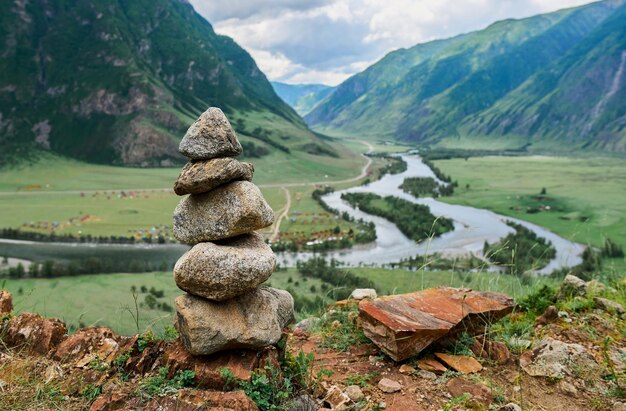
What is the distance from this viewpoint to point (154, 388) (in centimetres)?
684

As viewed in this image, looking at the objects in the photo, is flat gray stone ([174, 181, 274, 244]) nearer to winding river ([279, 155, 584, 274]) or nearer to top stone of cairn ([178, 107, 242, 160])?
top stone of cairn ([178, 107, 242, 160])

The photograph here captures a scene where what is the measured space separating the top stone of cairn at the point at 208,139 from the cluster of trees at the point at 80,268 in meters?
59.9

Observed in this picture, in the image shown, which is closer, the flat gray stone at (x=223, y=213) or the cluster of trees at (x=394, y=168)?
the flat gray stone at (x=223, y=213)

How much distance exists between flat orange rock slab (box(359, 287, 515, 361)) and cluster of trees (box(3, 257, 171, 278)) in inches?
2368

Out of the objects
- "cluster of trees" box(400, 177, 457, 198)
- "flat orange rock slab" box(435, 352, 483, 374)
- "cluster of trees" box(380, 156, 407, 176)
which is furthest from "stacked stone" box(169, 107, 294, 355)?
"cluster of trees" box(380, 156, 407, 176)

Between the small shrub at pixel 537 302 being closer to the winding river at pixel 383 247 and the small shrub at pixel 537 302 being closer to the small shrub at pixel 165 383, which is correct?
the small shrub at pixel 165 383

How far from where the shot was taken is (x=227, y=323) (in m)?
7.83

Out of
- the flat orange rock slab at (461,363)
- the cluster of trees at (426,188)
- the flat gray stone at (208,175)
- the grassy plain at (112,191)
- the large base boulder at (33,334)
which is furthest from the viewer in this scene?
the cluster of trees at (426,188)

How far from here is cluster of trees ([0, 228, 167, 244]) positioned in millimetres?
83062

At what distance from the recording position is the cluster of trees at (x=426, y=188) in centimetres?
11204

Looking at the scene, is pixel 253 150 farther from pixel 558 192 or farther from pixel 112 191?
pixel 558 192

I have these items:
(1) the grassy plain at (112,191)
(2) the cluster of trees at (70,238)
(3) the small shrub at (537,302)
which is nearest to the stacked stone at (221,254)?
(3) the small shrub at (537,302)

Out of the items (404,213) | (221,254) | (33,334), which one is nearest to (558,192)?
(404,213)

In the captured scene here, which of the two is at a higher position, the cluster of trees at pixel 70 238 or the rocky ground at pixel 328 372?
the rocky ground at pixel 328 372
